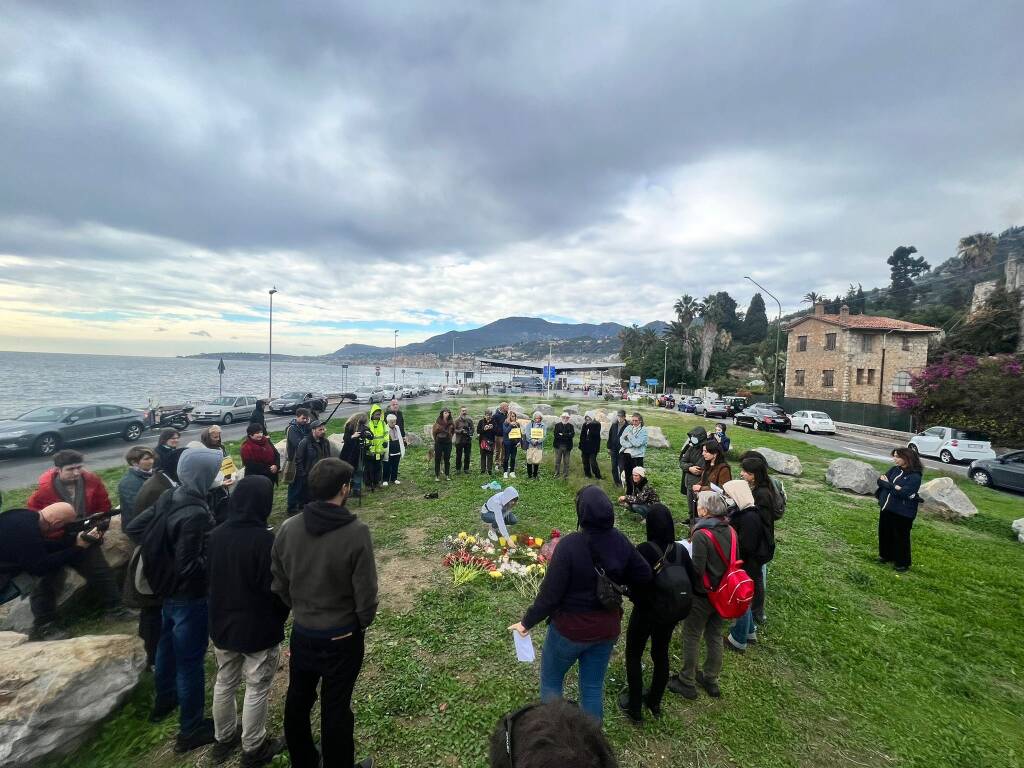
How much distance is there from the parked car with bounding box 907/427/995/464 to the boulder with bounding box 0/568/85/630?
23.4 meters

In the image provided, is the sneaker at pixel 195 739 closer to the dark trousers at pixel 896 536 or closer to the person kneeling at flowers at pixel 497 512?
the person kneeling at flowers at pixel 497 512

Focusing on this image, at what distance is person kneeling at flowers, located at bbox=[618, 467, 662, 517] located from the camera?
782 centimetres

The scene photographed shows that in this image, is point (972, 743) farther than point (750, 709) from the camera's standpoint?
No

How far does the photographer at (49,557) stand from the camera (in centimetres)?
357

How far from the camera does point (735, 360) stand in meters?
61.2

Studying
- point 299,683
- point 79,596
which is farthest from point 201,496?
point 79,596

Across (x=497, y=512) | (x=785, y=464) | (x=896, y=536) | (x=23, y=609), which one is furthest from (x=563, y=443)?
(x=23, y=609)

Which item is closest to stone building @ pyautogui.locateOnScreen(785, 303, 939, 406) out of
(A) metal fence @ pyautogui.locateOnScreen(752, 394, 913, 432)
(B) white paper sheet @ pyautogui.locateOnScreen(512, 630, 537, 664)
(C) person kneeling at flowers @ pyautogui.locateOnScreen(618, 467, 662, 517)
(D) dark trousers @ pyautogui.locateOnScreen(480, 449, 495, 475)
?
(A) metal fence @ pyautogui.locateOnScreen(752, 394, 913, 432)

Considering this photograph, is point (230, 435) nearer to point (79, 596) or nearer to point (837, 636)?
point (79, 596)

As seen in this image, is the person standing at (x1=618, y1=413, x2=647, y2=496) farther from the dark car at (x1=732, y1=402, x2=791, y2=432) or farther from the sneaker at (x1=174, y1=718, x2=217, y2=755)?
the dark car at (x1=732, y1=402, x2=791, y2=432)

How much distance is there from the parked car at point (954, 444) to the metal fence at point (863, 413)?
5544 millimetres

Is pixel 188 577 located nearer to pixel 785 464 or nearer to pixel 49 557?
pixel 49 557

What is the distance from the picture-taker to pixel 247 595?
8.94 ft

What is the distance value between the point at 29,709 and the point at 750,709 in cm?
529
